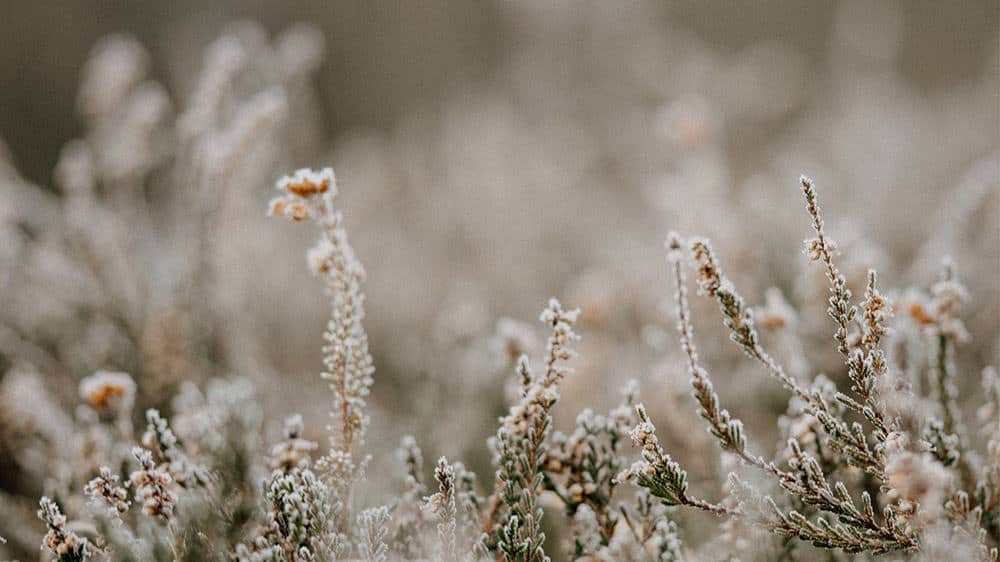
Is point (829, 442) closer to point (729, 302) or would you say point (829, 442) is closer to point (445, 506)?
point (729, 302)

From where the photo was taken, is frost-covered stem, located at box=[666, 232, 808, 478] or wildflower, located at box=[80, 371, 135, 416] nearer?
frost-covered stem, located at box=[666, 232, 808, 478]

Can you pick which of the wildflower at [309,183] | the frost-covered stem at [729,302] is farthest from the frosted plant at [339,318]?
the frost-covered stem at [729,302]

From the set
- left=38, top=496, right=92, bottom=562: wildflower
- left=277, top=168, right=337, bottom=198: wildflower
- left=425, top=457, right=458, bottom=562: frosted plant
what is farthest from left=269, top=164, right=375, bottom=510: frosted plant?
left=38, top=496, right=92, bottom=562: wildflower

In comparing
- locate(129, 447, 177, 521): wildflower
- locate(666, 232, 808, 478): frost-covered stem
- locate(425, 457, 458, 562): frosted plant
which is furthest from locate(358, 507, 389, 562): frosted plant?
locate(666, 232, 808, 478): frost-covered stem

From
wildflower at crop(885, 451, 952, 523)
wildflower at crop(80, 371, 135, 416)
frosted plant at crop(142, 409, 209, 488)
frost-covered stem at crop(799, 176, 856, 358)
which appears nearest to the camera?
wildflower at crop(885, 451, 952, 523)

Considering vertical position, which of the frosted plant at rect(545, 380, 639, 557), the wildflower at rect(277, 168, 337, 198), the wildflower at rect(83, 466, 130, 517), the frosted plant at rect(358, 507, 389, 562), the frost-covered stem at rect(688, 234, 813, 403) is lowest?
the frosted plant at rect(358, 507, 389, 562)

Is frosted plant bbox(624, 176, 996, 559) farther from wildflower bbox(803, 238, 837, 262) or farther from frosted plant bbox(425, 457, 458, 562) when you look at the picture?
frosted plant bbox(425, 457, 458, 562)

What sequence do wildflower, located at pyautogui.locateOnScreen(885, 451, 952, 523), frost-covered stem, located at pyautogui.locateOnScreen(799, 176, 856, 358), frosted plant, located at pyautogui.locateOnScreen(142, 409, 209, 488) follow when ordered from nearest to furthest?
1. wildflower, located at pyautogui.locateOnScreen(885, 451, 952, 523)
2. frost-covered stem, located at pyautogui.locateOnScreen(799, 176, 856, 358)
3. frosted plant, located at pyautogui.locateOnScreen(142, 409, 209, 488)

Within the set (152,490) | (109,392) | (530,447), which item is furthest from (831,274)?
(109,392)

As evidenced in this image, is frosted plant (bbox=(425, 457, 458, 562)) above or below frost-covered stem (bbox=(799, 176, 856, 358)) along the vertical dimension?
below
